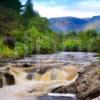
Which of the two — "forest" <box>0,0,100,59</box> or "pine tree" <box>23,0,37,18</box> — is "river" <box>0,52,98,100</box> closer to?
"forest" <box>0,0,100,59</box>

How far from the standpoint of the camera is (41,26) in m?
89.4

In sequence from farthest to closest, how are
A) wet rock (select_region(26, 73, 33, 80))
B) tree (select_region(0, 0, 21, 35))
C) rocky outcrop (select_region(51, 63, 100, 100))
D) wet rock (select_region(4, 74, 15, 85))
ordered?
tree (select_region(0, 0, 21, 35)) < wet rock (select_region(26, 73, 33, 80)) < wet rock (select_region(4, 74, 15, 85)) < rocky outcrop (select_region(51, 63, 100, 100))

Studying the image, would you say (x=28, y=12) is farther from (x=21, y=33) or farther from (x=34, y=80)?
(x=34, y=80)

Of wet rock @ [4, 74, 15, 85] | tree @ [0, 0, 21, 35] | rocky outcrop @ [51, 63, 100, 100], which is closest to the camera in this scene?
rocky outcrop @ [51, 63, 100, 100]

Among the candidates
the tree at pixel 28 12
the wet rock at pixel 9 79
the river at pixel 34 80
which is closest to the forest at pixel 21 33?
the tree at pixel 28 12

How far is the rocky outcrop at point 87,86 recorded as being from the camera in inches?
895

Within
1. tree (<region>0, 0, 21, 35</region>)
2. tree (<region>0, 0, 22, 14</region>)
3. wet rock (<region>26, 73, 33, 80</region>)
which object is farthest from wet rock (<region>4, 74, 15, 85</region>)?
tree (<region>0, 0, 22, 14</region>)

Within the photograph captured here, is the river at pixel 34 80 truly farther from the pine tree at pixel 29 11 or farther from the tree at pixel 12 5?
the pine tree at pixel 29 11

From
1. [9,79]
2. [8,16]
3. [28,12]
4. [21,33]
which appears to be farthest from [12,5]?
[9,79]

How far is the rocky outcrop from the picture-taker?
22734mm

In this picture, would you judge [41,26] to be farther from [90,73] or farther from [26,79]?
[90,73]

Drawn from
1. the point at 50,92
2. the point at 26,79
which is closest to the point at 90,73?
the point at 50,92

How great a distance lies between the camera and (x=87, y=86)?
2384cm

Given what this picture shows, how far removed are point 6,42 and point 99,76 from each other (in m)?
39.4
